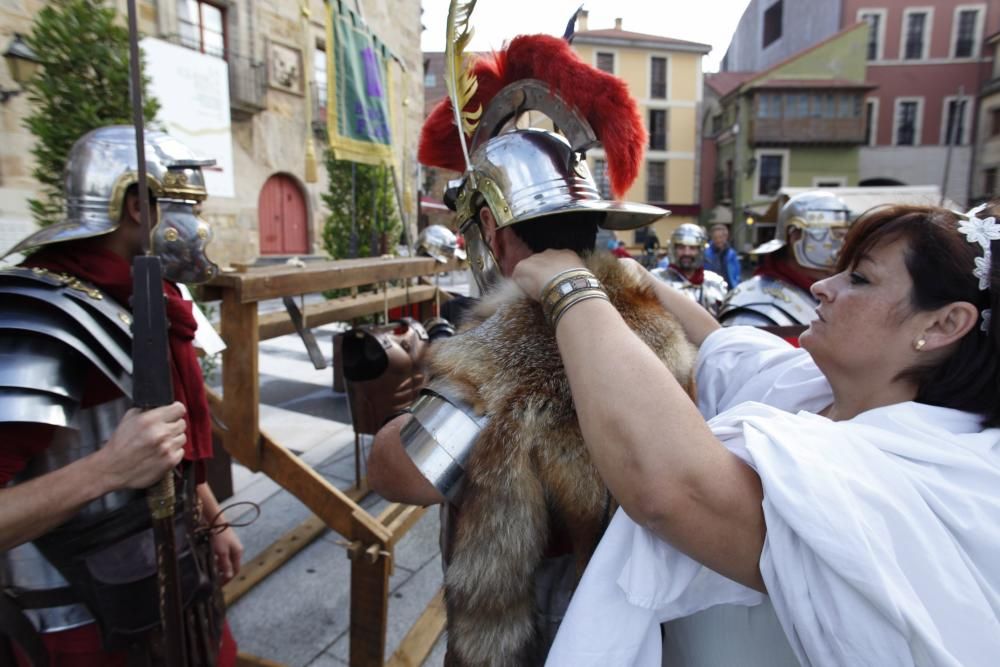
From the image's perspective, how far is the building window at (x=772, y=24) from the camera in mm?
31625

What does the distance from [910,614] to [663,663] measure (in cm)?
55

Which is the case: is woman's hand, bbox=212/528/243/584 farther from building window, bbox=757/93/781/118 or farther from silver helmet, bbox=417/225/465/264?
building window, bbox=757/93/781/118

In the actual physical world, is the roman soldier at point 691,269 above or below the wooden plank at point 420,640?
above

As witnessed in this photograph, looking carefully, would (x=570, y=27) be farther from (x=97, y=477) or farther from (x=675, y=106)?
(x=675, y=106)

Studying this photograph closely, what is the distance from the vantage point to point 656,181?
110 feet

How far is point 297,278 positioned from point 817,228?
9.88ft

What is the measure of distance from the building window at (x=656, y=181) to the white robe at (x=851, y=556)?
34388mm

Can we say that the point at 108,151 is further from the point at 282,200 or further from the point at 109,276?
the point at 282,200

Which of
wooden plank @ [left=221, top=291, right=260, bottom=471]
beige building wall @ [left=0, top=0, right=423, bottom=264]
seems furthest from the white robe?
beige building wall @ [left=0, top=0, right=423, bottom=264]

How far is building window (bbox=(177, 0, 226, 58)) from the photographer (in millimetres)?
11617

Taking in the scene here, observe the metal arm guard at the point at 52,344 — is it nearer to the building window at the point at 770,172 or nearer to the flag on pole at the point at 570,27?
the flag on pole at the point at 570,27

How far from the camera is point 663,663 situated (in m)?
1.10

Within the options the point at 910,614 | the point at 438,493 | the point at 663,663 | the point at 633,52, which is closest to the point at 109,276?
the point at 438,493

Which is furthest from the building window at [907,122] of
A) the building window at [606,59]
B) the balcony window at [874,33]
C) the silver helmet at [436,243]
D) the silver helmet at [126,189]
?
the silver helmet at [126,189]
